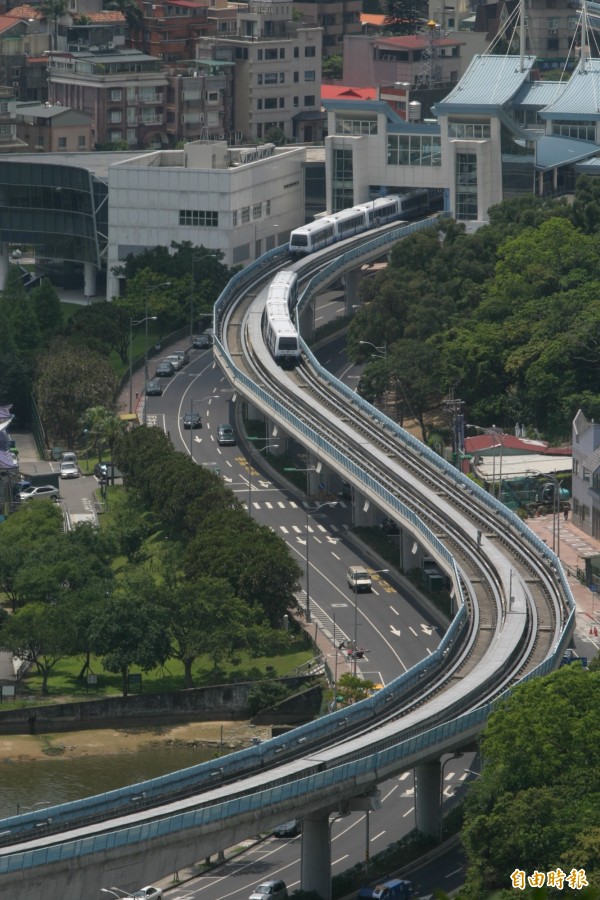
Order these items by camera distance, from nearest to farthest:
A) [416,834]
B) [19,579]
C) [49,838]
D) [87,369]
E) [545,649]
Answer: [49,838]
[416,834]
[545,649]
[19,579]
[87,369]

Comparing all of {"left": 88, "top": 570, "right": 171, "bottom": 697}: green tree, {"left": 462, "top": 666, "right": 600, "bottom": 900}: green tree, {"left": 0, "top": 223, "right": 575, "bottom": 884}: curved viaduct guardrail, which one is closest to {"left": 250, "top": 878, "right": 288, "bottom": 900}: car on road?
{"left": 0, "top": 223, "right": 575, "bottom": 884}: curved viaduct guardrail

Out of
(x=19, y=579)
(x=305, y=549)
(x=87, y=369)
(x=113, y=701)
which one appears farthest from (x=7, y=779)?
(x=87, y=369)

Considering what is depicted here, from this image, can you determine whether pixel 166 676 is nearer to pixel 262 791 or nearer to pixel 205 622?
pixel 205 622

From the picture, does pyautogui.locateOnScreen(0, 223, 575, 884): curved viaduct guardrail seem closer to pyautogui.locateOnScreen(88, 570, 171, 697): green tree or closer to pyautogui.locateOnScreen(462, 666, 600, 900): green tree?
pyautogui.locateOnScreen(462, 666, 600, 900): green tree

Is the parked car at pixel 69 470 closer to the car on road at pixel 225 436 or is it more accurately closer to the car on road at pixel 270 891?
the car on road at pixel 225 436

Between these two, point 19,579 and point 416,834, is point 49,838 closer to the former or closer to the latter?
point 416,834

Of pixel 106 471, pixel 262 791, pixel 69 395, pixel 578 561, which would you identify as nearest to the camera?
pixel 262 791

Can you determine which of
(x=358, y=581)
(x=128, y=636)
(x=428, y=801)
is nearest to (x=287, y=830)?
(x=428, y=801)
